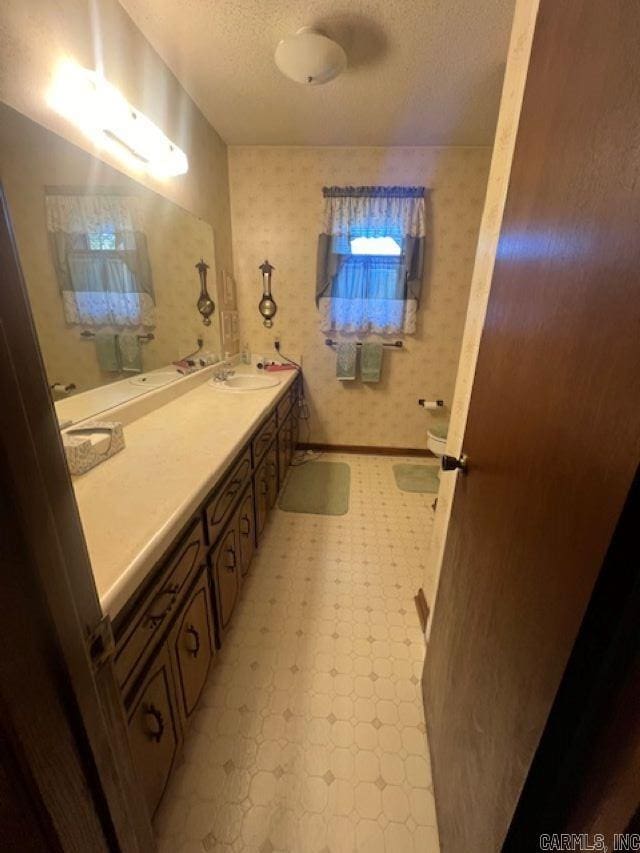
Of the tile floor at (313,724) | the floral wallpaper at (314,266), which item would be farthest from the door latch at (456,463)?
the floral wallpaper at (314,266)

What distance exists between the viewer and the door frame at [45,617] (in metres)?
0.31

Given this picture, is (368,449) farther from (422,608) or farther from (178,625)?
(178,625)

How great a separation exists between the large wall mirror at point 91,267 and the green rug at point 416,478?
191cm

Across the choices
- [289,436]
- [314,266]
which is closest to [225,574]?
[289,436]

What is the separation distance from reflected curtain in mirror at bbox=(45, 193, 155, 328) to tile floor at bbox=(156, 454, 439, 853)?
1439mm

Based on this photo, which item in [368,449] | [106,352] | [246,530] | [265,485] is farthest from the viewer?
[368,449]

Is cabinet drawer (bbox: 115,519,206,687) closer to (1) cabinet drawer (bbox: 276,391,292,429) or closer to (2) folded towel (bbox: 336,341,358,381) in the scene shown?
(1) cabinet drawer (bbox: 276,391,292,429)

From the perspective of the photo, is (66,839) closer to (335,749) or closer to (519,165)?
(335,749)

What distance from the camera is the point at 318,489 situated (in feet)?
8.63

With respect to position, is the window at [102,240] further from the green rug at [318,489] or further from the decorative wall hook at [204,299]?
the green rug at [318,489]

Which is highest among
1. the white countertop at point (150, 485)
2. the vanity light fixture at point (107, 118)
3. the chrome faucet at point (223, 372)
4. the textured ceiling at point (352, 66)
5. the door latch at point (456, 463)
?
the textured ceiling at point (352, 66)

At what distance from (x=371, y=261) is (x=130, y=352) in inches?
78.6

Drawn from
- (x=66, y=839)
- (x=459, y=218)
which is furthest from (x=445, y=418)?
(x=66, y=839)

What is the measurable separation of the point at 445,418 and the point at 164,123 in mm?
2856
